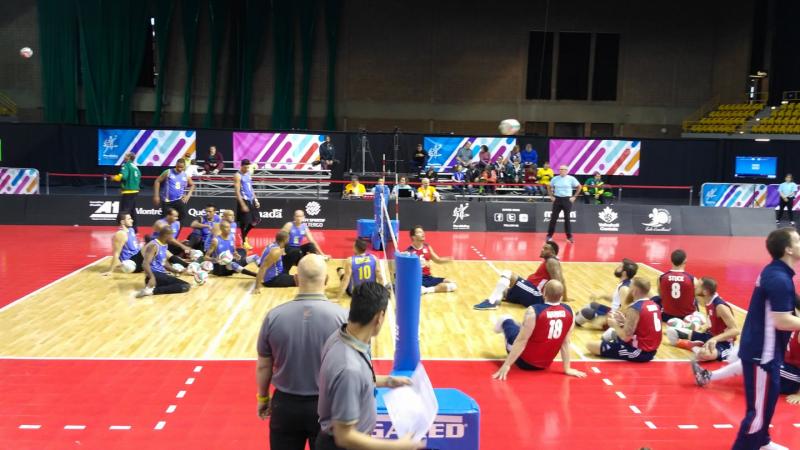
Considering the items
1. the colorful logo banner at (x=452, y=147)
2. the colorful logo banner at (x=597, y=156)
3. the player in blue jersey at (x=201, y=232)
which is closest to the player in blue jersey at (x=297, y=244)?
the player in blue jersey at (x=201, y=232)

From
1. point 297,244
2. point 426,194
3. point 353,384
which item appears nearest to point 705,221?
point 426,194

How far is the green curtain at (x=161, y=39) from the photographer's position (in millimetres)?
35125

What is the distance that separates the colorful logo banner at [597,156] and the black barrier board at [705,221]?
7270 millimetres

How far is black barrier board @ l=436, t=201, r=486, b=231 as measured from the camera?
22.5m

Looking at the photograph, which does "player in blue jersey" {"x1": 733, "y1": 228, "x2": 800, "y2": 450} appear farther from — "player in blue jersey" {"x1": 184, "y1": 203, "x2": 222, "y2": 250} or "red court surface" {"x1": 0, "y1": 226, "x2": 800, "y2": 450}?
"player in blue jersey" {"x1": 184, "y1": 203, "x2": 222, "y2": 250}

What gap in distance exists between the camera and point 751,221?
2331cm

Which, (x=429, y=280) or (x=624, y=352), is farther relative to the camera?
(x=429, y=280)

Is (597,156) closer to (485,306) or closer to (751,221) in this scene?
(751,221)

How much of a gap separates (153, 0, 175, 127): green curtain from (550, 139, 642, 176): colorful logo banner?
19.1 meters

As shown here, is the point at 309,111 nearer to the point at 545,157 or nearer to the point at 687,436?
the point at 545,157

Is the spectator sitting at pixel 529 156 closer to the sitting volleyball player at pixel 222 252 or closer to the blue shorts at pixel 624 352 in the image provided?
the sitting volleyball player at pixel 222 252

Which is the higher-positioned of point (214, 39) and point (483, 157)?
point (214, 39)

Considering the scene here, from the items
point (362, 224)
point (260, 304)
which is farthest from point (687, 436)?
point (362, 224)

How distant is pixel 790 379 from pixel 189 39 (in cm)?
3297
